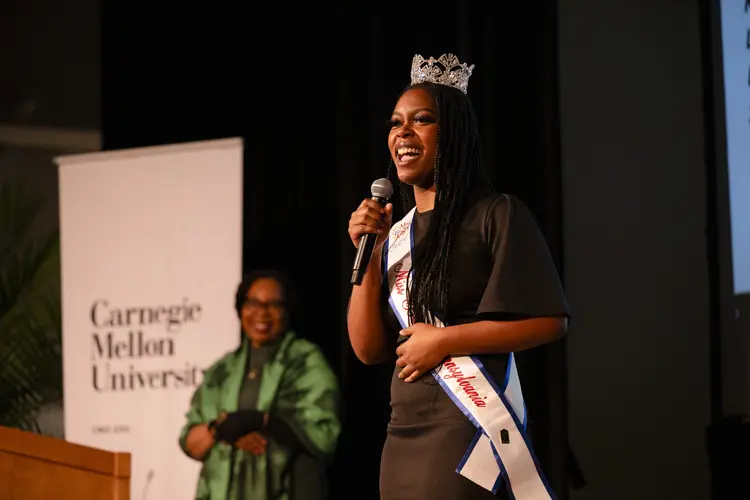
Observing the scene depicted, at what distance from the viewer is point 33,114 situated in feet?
16.2

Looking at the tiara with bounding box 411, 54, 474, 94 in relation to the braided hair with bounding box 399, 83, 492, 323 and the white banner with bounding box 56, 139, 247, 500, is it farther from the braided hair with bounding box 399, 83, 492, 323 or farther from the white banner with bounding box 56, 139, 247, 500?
the white banner with bounding box 56, 139, 247, 500

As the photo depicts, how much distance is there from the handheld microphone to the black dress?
81mm

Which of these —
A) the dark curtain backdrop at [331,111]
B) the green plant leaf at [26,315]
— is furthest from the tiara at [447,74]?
the green plant leaf at [26,315]

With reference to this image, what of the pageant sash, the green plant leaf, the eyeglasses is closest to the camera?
the pageant sash

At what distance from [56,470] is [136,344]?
68.3 inches

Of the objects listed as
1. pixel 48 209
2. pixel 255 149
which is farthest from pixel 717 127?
pixel 48 209

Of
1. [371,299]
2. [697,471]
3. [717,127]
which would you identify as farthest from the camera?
[697,471]

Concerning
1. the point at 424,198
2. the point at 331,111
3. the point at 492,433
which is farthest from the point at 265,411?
the point at 492,433

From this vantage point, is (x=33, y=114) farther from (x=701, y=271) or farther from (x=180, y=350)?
(x=701, y=271)

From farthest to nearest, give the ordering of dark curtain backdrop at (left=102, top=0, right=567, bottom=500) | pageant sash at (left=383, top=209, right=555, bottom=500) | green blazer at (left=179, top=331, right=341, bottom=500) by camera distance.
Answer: green blazer at (left=179, top=331, right=341, bottom=500)
dark curtain backdrop at (left=102, top=0, right=567, bottom=500)
pageant sash at (left=383, top=209, right=555, bottom=500)

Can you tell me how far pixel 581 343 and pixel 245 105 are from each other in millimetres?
1554

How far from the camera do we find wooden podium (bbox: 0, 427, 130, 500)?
2203 millimetres

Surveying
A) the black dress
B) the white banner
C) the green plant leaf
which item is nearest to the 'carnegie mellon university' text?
the white banner

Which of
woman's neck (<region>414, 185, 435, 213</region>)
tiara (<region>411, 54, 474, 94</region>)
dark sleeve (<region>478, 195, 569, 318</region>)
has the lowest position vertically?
dark sleeve (<region>478, 195, 569, 318</region>)
